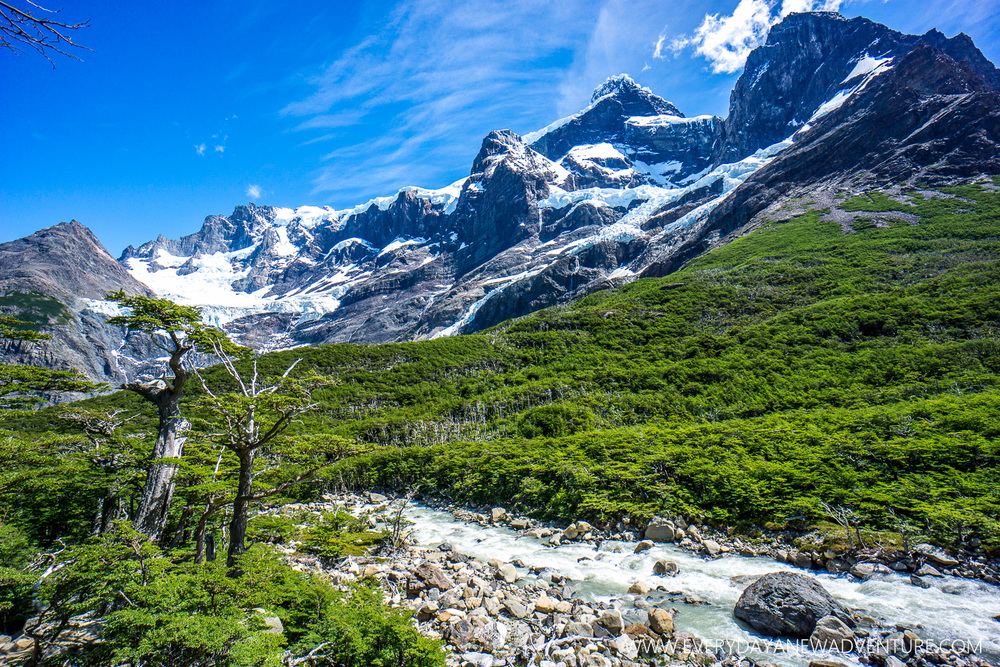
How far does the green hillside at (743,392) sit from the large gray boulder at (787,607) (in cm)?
633

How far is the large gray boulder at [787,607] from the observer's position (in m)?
9.07

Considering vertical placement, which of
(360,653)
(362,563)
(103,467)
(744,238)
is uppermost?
(744,238)

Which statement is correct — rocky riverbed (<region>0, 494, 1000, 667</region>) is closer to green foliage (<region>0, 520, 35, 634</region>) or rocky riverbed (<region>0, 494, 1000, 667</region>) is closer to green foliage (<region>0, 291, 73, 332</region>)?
green foliage (<region>0, 520, 35, 634</region>)

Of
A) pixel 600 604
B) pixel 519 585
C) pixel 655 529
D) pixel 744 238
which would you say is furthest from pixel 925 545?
pixel 744 238

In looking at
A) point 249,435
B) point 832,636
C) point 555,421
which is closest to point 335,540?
point 249,435

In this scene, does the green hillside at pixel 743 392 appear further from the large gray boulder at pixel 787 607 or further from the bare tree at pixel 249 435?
the large gray boulder at pixel 787 607

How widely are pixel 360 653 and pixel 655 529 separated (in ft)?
41.9

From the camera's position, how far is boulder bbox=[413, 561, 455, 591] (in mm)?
11570

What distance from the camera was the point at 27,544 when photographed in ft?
31.9

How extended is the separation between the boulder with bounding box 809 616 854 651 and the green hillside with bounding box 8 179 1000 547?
6.70 metres

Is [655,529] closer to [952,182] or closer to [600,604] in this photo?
[600,604]

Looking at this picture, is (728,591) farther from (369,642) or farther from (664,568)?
(369,642)

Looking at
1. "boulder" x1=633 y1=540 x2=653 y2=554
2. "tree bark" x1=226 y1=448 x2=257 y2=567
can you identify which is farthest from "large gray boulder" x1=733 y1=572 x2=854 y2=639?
"tree bark" x1=226 y1=448 x2=257 y2=567

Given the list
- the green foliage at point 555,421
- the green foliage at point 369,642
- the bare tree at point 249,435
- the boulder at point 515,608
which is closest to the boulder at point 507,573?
the boulder at point 515,608
